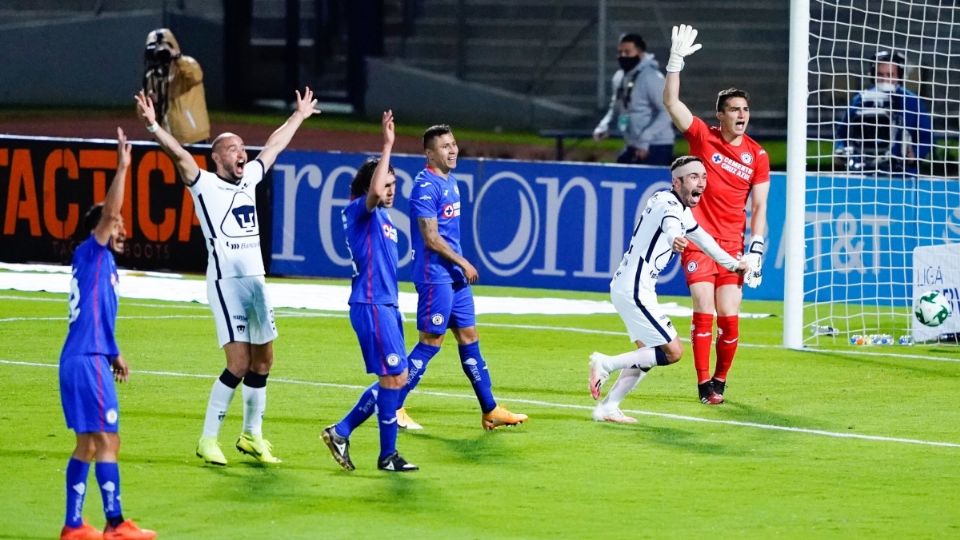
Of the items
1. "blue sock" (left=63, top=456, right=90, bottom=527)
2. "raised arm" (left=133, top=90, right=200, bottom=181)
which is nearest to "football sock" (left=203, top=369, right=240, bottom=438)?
"raised arm" (left=133, top=90, right=200, bottom=181)

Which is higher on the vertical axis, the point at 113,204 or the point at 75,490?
the point at 113,204

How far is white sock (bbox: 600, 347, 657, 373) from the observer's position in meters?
11.7

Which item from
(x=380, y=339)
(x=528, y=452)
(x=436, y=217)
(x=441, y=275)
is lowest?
(x=528, y=452)

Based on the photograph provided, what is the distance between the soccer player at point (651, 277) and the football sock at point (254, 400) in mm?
2443

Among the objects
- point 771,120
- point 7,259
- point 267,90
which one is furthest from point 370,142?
point 7,259

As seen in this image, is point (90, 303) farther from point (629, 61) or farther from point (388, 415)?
point (629, 61)

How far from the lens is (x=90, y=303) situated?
8445mm

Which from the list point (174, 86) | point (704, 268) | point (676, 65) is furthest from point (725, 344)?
point (174, 86)

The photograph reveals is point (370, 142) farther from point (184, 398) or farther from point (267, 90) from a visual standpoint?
point (184, 398)

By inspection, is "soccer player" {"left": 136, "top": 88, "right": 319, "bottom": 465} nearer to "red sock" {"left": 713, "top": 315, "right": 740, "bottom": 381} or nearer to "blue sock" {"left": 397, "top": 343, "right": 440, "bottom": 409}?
"blue sock" {"left": 397, "top": 343, "right": 440, "bottom": 409}

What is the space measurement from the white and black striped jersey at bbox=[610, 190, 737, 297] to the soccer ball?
483 cm

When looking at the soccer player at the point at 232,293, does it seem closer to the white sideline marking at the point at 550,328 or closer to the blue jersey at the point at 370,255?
the blue jersey at the point at 370,255

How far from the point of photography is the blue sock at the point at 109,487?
8.33 metres

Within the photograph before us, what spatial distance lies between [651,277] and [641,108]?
9.86m
